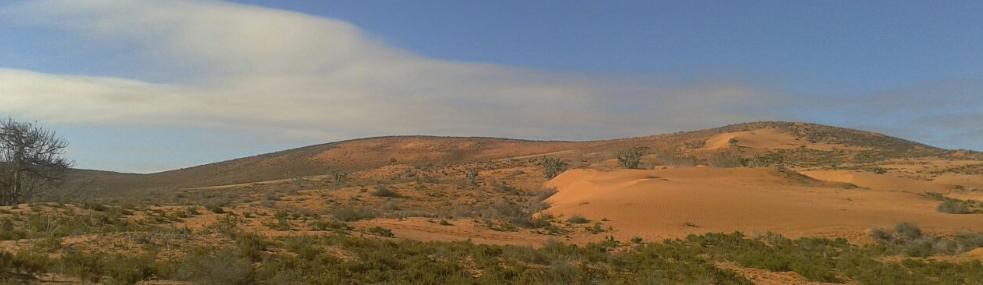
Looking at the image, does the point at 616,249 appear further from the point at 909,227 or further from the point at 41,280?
the point at 41,280

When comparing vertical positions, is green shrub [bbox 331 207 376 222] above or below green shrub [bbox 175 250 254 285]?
below

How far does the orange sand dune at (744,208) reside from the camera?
1004 inches

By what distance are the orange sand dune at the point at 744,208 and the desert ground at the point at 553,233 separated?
13 centimetres

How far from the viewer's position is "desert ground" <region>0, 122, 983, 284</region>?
12656 mm

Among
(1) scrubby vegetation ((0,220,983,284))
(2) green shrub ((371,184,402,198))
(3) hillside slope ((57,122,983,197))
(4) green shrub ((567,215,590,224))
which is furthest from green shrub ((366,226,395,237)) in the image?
(3) hillside slope ((57,122,983,197))

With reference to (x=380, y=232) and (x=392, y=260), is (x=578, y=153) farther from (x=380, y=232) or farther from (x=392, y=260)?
(x=392, y=260)

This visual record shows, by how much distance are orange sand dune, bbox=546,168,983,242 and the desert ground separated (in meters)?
0.13

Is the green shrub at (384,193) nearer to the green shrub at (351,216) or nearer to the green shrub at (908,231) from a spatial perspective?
the green shrub at (351,216)

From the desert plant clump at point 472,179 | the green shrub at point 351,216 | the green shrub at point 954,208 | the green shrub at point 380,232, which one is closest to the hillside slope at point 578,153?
the desert plant clump at point 472,179

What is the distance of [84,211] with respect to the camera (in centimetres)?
2328

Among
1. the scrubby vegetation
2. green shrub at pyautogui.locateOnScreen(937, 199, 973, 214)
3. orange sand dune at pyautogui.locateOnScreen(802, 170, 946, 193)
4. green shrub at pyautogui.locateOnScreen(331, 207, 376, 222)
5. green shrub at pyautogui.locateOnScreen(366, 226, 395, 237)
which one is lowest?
green shrub at pyautogui.locateOnScreen(331, 207, 376, 222)

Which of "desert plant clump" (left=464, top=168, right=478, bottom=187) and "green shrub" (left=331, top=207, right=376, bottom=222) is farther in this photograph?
"desert plant clump" (left=464, top=168, right=478, bottom=187)

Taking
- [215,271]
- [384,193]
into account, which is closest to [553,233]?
[215,271]

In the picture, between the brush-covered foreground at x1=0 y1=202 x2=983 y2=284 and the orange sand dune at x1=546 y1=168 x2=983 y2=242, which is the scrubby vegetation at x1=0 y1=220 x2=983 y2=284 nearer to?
the brush-covered foreground at x1=0 y1=202 x2=983 y2=284
